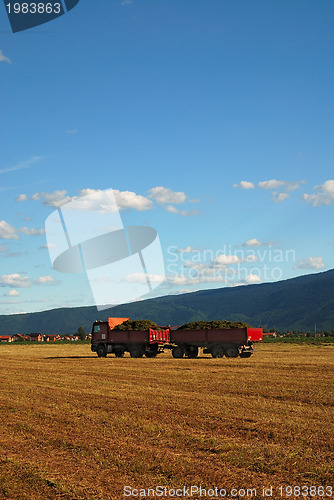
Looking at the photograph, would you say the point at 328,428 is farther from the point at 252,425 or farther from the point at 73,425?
the point at 73,425

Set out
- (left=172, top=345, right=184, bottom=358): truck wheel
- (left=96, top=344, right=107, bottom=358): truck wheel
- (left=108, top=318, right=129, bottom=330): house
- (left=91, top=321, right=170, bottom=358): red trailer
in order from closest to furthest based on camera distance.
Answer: (left=172, top=345, right=184, bottom=358): truck wheel, (left=91, top=321, right=170, bottom=358): red trailer, (left=108, top=318, right=129, bottom=330): house, (left=96, top=344, right=107, bottom=358): truck wheel

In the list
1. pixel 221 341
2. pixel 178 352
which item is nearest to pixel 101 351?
pixel 178 352

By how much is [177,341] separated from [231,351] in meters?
4.12

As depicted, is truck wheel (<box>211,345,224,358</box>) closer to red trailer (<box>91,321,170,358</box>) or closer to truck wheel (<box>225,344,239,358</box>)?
truck wheel (<box>225,344,239,358</box>)

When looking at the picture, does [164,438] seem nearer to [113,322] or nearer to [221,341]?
[221,341]

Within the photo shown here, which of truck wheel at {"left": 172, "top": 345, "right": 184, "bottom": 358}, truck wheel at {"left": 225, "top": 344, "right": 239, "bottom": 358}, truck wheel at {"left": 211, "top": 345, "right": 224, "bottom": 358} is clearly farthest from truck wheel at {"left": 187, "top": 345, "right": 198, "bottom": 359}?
truck wheel at {"left": 225, "top": 344, "right": 239, "bottom": 358}

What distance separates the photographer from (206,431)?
11.5 metres

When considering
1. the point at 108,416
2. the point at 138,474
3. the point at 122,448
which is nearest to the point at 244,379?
the point at 108,416

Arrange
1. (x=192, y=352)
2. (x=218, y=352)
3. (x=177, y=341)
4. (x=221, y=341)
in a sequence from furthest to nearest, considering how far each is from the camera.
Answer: (x=177, y=341) < (x=192, y=352) < (x=218, y=352) < (x=221, y=341)

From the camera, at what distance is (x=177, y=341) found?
119 ft

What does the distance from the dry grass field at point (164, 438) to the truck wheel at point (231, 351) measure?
1394 centimetres

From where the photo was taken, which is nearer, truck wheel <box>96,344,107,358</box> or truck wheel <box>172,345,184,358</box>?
truck wheel <box>172,345,184,358</box>

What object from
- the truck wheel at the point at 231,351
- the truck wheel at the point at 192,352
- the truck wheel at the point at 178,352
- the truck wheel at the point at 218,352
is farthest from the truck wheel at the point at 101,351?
the truck wheel at the point at 231,351

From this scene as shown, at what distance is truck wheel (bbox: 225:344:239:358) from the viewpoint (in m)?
34.2
